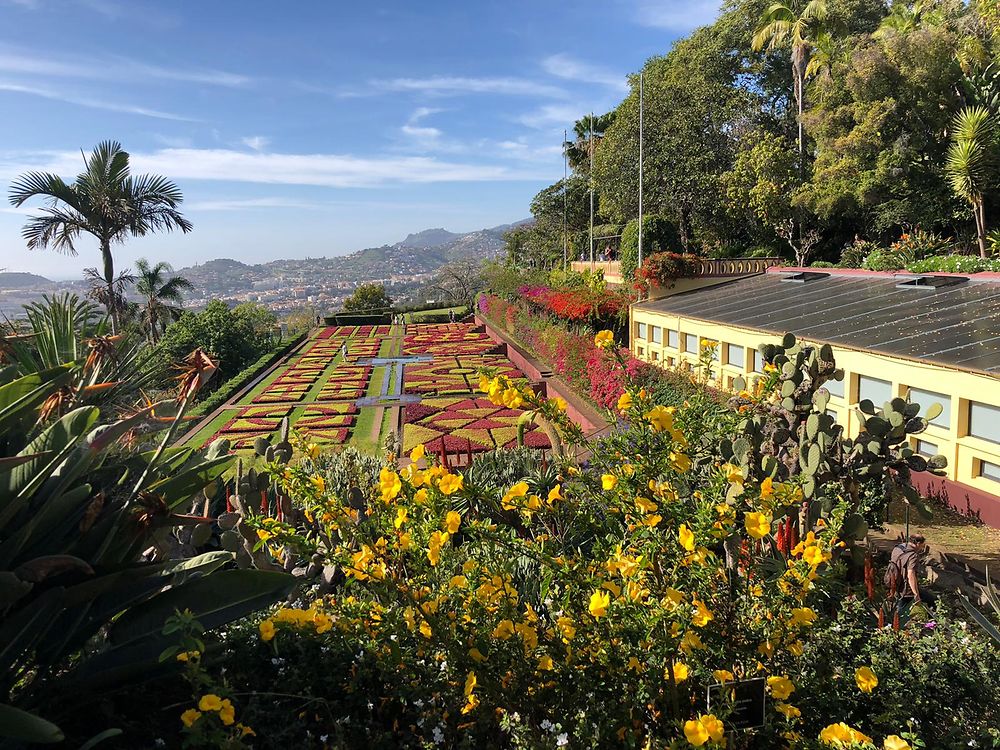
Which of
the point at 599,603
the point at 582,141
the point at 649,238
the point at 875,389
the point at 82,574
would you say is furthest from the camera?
the point at 582,141

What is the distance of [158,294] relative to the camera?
2736 cm

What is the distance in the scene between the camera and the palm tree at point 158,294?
25.8 metres

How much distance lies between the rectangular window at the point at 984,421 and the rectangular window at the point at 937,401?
0.27 metres

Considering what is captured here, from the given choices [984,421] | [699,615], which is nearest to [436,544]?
[699,615]

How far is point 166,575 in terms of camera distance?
2.80 meters

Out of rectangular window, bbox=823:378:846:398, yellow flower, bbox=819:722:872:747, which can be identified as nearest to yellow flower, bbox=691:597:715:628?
yellow flower, bbox=819:722:872:747

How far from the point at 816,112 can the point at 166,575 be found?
25828 mm

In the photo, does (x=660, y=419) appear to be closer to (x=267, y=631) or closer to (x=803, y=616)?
(x=803, y=616)

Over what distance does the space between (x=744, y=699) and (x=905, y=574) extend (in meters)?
2.54

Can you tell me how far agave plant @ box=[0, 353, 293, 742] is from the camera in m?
2.46

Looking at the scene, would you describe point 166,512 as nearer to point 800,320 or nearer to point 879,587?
point 879,587

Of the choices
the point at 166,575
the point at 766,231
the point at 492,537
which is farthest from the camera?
the point at 766,231

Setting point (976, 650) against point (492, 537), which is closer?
point (492, 537)

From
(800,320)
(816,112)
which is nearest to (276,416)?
(800,320)
